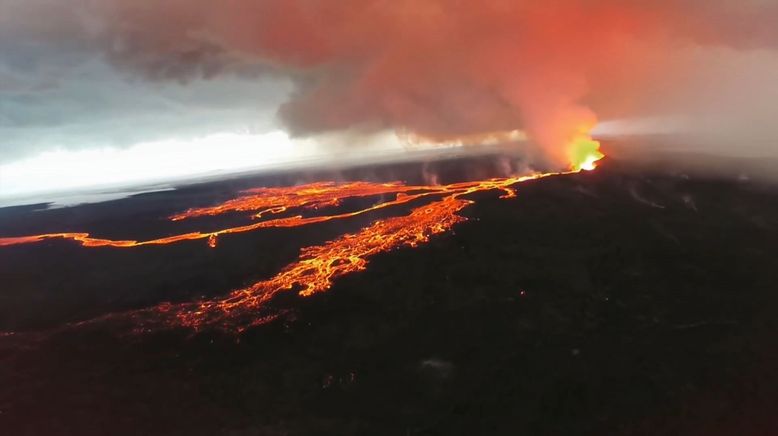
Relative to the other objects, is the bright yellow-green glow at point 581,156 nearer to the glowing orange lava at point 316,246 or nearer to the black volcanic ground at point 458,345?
the glowing orange lava at point 316,246

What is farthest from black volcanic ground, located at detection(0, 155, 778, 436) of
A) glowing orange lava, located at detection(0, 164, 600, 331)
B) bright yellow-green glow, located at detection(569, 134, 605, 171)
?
bright yellow-green glow, located at detection(569, 134, 605, 171)

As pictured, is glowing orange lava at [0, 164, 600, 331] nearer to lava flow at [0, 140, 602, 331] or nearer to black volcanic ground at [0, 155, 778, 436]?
lava flow at [0, 140, 602, 331]

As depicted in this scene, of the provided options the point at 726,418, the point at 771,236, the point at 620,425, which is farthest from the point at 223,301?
the point at 771,236

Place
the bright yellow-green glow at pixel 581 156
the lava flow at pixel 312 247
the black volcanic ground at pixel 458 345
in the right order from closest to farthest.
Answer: the black volcanic ground at pixel 458 345 → the lava flow at pixel 312 247 → the bright yellow-green glow at pixel 581 156

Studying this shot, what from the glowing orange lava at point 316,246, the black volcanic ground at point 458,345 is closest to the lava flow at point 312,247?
the glowing orange lava at point 316,246

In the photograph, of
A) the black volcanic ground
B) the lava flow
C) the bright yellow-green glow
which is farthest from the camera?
the bright yellow-green glow

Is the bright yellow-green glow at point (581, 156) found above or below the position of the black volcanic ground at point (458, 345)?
above

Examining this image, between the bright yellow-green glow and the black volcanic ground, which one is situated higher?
the bright yellow-green glow

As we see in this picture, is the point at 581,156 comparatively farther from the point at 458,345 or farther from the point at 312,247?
the point at 458,345
